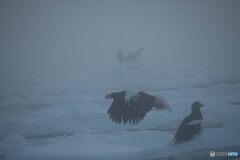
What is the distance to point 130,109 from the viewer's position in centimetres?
231

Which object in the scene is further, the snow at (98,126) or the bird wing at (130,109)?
the bird wing at (130,109)

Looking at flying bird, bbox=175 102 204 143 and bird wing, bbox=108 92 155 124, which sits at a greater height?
bird wing, bbox=108 92 155 124

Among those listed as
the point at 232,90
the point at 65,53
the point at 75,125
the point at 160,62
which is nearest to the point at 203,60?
the point at 160,62

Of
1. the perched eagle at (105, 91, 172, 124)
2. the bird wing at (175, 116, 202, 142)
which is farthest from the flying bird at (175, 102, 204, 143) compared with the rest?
the perched eagle at (105, 91, 172, 124)

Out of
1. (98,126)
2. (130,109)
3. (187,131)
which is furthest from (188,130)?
(98,126)

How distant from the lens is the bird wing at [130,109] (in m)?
2.29

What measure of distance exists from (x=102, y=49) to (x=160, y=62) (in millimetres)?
2108

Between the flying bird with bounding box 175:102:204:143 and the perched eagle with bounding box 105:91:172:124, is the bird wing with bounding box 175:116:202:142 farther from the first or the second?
the perched eagle with bounding box 105:91:172:124

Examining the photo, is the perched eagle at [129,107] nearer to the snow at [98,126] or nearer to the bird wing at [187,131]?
the snow at [98,126]

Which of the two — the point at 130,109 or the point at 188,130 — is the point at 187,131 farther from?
the point at 130,109

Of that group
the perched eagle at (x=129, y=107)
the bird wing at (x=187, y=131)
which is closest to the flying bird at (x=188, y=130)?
the bird wing at (x=187, y=131)

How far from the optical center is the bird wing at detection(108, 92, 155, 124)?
7.52 feet

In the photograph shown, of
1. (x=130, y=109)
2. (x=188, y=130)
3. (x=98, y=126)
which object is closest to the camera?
(x=188, y=130)

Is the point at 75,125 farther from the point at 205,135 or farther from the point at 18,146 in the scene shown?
the point at 205,135
